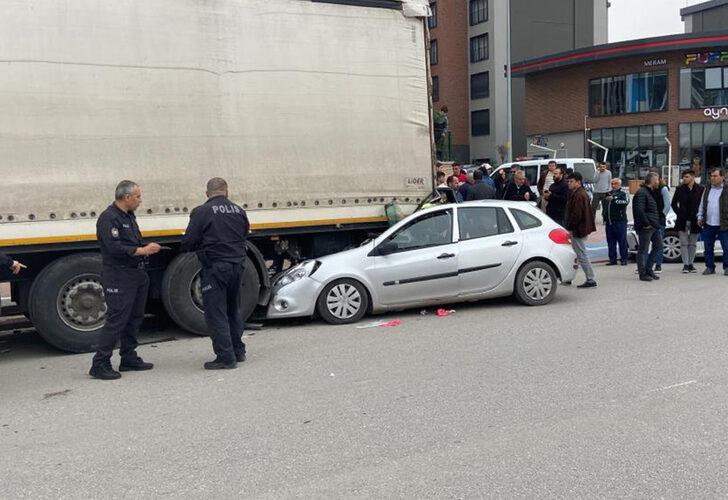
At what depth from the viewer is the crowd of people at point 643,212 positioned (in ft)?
35.7

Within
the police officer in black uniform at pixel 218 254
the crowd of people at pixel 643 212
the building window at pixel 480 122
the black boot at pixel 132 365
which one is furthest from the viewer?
the building window at pixel 480 122

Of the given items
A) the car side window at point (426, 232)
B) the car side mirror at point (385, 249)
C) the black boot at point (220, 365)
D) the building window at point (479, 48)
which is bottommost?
the black boot at point (220, 365)

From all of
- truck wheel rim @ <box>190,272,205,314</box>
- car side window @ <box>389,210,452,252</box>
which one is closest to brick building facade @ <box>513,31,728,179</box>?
car side window @ <box>389,210,452,252</box>

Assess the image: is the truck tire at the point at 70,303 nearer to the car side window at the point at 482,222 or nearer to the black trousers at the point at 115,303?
the black trousers at the point at 115,303

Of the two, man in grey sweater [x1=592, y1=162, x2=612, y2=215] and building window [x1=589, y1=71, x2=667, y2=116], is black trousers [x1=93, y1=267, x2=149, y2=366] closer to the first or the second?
man in grey sweater [x1=592, y1=162, x2=612, y2=215]

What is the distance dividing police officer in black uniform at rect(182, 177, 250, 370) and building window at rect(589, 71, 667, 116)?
39.7m

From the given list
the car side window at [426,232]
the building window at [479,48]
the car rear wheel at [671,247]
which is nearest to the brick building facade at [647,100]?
the building window at [479,48]

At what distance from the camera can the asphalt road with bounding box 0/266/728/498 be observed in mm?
4082

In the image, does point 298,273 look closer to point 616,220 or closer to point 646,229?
point 646,229

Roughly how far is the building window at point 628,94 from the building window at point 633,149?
3.78ft

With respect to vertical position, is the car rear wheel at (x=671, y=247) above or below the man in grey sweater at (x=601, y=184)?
below

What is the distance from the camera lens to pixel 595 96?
44.2 metres

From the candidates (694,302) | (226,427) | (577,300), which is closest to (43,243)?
(226,427)

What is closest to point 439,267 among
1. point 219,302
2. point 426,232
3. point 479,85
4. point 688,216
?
point 426,232
